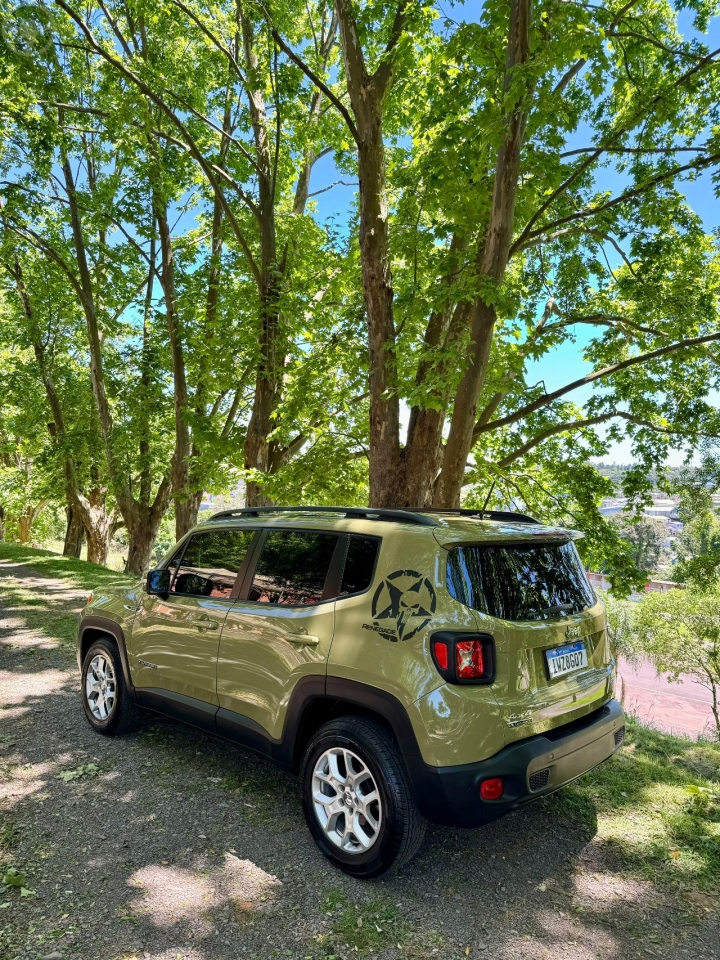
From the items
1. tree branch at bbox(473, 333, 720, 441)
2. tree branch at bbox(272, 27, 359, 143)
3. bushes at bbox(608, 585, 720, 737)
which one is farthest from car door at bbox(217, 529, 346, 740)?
bushes at bbox(608, 585, 720, 737)

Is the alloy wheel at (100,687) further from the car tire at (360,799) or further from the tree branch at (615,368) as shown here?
the tree branch at (615,368)

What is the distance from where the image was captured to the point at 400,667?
282 centimetres

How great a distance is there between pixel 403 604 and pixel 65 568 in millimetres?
13943

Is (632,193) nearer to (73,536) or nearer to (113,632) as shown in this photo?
(113,632)

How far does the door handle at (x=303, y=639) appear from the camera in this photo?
10.6 feet

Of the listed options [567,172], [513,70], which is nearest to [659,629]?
[567,172]

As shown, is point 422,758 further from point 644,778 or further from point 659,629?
point 659,629

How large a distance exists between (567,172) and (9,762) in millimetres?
8302

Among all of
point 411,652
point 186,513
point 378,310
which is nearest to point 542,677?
point 411,652

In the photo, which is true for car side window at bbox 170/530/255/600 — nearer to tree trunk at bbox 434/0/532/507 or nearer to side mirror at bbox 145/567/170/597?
side mirror at bbox 145/567/170/597

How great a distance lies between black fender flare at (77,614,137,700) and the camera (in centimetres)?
454

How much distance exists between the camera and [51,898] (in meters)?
2.78

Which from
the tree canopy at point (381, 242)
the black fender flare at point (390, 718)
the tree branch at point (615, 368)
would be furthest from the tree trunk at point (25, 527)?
the black fender flare at point (390, 718)

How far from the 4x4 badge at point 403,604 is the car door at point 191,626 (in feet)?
4.11
